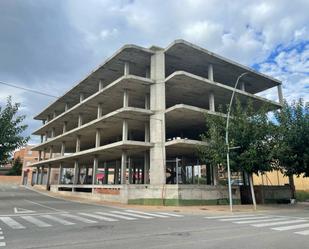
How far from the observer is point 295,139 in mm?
26734

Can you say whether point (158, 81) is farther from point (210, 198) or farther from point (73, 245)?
point (73, 245)

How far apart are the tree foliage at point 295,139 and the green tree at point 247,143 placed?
1838 mm

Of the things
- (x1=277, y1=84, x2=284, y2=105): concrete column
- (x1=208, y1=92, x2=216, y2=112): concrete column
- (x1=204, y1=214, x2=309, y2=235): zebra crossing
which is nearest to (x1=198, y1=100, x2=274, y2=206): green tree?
(x1=208, y1=92, x2=216, y2=112): concrete column

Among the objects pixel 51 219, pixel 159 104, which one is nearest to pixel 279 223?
pixel 51 219

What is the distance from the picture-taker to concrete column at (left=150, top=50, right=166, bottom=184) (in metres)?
29.0

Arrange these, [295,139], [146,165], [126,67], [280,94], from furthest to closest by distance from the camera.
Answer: [280,94] < [146,165] < [126,67] < [295,139]

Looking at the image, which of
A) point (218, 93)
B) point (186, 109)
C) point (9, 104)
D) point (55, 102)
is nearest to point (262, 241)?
point (186, 109)

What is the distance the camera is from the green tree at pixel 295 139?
2575 cm

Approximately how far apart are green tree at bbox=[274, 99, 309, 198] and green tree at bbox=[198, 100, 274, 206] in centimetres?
175

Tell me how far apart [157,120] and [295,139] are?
1349cm

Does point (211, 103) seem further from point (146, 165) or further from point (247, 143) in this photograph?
point (146, 165)

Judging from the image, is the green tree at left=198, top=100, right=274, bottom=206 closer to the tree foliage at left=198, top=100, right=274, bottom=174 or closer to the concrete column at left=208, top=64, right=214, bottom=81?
the tree foliage at left=198, top=100, right=274, bottom=174

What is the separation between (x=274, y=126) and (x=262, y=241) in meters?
17.9

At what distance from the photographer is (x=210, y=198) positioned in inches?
1046
